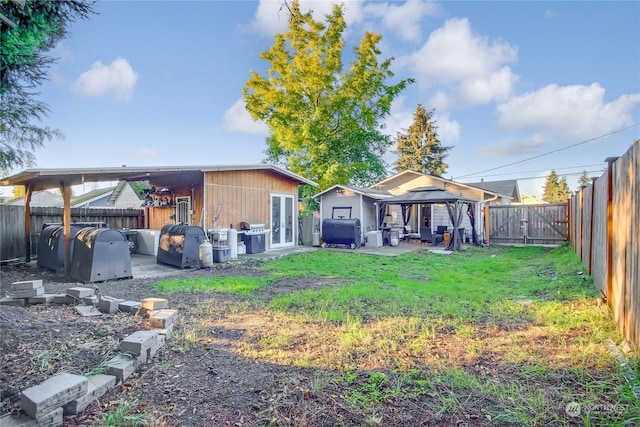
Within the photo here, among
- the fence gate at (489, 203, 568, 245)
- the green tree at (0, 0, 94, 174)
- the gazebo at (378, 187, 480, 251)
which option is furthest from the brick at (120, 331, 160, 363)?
the fence gate at (489, 203, 568, 245)

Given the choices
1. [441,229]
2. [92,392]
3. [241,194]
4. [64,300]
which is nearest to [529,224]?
[441,229]

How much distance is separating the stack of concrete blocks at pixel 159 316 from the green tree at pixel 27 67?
6.07 m

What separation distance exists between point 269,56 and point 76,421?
20.8 metres

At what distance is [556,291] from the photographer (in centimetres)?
527

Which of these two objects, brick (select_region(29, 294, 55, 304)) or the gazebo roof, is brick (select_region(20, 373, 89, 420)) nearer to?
brick (select_region(29, 294, 55, 304))

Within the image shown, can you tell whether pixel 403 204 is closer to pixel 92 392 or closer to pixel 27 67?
pixel 27 67

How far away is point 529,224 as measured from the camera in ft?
46.5

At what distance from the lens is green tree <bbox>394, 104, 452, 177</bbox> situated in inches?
1232

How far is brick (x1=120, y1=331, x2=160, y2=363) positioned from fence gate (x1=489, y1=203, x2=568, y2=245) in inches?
582

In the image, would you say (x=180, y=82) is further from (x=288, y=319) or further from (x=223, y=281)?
(x=288, y=319)

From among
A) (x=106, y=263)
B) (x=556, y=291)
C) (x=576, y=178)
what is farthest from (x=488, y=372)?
(x=576, y=178)

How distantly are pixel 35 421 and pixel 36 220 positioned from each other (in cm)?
1224

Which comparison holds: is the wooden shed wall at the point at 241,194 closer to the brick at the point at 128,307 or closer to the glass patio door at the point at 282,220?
the glass patio door at the point at 282,220
